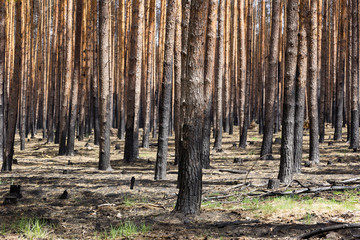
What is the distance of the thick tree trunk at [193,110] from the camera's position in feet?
14.8

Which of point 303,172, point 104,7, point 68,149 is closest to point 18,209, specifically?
point 104,7

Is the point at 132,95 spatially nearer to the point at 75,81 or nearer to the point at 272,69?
the point at 75,81

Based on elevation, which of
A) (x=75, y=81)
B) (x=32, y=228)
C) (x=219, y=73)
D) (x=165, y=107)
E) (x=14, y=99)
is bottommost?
(x=32, y=228)

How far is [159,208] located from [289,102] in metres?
3.10

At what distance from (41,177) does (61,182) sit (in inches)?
30.2

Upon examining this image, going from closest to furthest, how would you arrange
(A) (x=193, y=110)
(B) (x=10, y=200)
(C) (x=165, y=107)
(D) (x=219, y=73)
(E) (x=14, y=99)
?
(A) (x=193, y=110)
(B) (x=10, y=200)
(C) (x=165, y=107)
(E) (x=14, y=99)
(D) (x=219, y=73)

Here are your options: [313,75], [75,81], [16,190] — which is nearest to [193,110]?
[16,190]

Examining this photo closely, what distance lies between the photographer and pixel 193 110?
4.50 metres

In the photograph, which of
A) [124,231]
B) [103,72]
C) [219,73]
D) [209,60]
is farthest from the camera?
[219,73]

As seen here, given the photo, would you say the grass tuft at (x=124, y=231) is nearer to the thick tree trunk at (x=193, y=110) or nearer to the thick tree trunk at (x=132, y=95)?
the thick tree trunk at (x=193, y=110)

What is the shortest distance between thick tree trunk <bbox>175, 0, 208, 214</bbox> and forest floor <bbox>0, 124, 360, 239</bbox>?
17.2 inches

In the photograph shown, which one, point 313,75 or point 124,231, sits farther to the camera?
point 313,75

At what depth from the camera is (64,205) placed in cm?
556

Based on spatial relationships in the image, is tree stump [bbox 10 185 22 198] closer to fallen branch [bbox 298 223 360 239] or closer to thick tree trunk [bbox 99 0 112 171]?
thick tree trunk [bbox 99 0 112 171]
